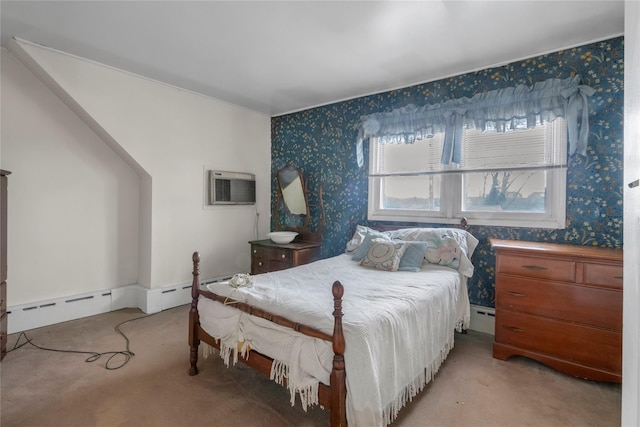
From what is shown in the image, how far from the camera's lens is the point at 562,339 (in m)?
2.22

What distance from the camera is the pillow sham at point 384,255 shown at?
2.68 metres

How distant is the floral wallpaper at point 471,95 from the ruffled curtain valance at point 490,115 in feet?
0.37

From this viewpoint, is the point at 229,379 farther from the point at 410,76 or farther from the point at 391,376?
the point at 410,76

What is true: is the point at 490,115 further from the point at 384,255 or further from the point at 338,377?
the point at 338,377

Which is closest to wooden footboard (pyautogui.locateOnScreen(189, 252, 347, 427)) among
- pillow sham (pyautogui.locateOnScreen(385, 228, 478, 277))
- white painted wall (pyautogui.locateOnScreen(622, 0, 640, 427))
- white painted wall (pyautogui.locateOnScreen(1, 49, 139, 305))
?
white painted wall (pyautogui.locateOnScreen(622, 0, 640, 427))

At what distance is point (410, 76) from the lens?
3.13m

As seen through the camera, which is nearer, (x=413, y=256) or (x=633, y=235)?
(x=633, y=235)

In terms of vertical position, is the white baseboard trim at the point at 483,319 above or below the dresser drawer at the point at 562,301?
below

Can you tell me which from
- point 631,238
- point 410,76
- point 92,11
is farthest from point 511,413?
point 92,11

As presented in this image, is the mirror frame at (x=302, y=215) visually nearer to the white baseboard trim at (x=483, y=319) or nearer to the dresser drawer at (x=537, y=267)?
the white baseboard trim at (x=483, y=319)

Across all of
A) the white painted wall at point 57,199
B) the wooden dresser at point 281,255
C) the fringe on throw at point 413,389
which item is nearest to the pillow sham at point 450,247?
the fringe on throw at point 413,389

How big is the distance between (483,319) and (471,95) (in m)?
2.04

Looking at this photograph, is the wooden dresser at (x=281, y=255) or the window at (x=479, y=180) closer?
the window at (x=479, y=180)

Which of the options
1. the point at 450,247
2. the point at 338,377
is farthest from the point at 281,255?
the point at 338,377
